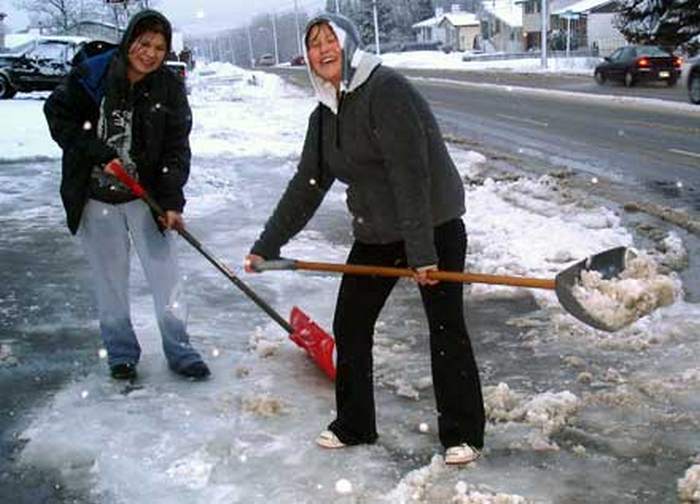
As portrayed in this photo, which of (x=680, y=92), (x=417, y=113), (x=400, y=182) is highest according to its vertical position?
(x=417, y=113)

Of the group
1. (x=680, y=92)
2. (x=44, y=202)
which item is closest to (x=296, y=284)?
(x=44, y=202)

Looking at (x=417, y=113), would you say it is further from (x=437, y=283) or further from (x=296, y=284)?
(x=296, y=284)

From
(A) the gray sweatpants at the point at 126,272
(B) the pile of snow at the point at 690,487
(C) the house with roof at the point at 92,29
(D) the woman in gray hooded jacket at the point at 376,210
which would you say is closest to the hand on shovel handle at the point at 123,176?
(A) the gray sweatpants at the point at 126,272

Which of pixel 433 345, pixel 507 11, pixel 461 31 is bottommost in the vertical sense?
pixel 433 345

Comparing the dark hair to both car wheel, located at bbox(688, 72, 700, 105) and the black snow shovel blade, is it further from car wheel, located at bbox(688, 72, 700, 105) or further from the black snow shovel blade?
car wheel, located at bbox(688, 72, 700, 105)

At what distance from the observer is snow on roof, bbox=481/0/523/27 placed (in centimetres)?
8106

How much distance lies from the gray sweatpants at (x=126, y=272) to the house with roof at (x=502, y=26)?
2999 inches

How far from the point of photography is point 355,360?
3.46 m

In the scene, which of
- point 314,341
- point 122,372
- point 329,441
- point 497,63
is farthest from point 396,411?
point 497,63

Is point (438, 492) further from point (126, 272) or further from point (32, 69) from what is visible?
point (32, 69)

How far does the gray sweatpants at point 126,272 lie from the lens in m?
4.24

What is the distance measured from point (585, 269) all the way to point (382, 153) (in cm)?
94

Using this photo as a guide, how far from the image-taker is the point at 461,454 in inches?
131

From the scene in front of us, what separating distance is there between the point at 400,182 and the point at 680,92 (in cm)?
2417
